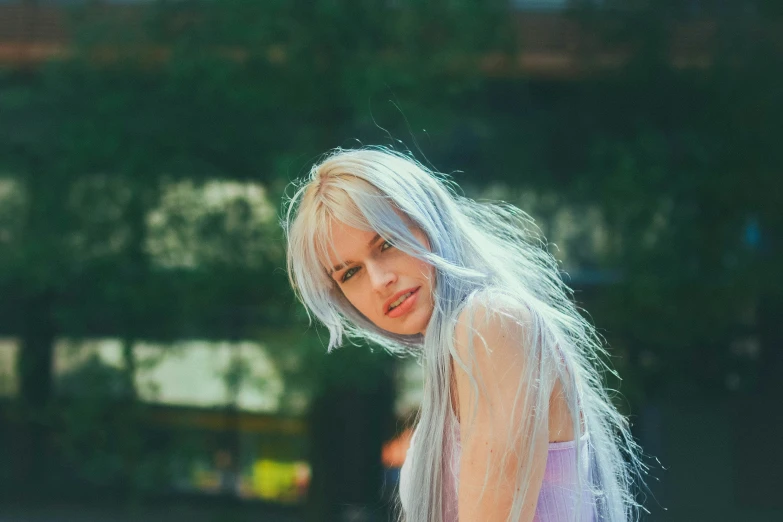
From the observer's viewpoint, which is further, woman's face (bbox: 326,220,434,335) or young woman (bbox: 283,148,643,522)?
woman's face (bbox: 326,220,434,335)

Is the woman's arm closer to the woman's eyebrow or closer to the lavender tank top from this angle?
the lavender tank top

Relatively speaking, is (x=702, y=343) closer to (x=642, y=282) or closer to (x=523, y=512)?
(x=642, y=282)

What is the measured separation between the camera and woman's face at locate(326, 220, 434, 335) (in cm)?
157

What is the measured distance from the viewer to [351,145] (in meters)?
6.46

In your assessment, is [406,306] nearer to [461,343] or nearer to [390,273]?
[390,273]

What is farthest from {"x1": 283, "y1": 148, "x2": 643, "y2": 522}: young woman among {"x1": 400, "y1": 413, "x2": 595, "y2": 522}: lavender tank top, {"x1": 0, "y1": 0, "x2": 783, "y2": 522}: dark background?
{"x1": 0, "y1": 0, "x2": 783, "y2": 522}: dark background

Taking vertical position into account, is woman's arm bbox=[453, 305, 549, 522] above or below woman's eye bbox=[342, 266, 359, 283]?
below

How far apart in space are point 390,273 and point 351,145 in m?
4.97

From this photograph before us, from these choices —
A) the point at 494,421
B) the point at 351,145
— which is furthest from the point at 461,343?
the point at 351,145

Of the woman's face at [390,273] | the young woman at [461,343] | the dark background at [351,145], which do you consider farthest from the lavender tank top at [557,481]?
the dark background at [351,145]

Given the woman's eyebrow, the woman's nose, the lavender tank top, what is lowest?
the lavender tank top

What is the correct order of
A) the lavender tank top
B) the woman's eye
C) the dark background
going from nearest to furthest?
the lavender tank top → the woman's eye → the dark background

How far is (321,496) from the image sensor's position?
694 cm

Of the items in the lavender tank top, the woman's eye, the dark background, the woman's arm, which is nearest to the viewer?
the woman's arm
